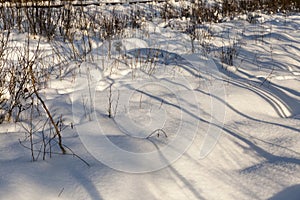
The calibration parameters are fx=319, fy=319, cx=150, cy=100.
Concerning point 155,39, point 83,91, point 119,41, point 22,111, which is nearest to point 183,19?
point 155,39

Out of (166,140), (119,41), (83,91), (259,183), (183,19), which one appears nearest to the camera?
(259,183)

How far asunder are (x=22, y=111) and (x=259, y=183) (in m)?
1.58

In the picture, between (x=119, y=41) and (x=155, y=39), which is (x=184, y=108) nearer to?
(x=119, y=41)

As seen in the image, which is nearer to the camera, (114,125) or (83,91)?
(114,125)

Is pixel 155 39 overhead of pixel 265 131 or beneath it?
overhead

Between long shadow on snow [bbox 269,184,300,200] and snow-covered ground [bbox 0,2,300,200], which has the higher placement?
snow-covered ground [bbox 0,2,300,200]

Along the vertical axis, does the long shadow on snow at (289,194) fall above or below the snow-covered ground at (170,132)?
below

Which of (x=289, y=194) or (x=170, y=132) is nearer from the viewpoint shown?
(x=289, y=194)

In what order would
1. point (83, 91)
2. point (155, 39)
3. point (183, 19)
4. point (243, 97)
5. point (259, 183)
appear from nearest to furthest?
point (259, 183) < point (243, 97) < point (83, 91) < point (155, 39) < point (183, 19)

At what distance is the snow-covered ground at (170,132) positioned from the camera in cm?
134

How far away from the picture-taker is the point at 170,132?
1835 mm

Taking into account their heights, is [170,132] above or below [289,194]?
above

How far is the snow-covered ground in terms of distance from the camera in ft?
4.41

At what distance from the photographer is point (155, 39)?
15.8ft
